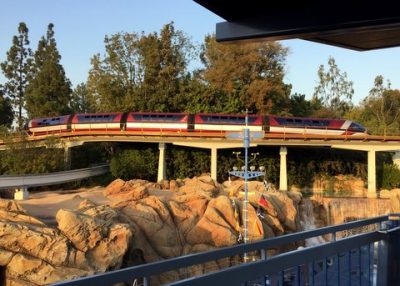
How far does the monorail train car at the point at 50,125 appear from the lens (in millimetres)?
37719

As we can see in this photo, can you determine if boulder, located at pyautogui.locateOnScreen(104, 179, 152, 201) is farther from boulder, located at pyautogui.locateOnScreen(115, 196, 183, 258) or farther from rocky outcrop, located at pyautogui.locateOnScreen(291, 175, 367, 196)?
rocky outcrop, located at pyautogui.locateOnScreen(291, 175, 367, 196)

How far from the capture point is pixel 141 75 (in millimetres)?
42812

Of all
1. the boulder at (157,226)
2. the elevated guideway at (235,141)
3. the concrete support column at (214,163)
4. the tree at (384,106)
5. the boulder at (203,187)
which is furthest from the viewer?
the tree at (384,106)

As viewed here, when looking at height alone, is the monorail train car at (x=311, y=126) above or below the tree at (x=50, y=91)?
below

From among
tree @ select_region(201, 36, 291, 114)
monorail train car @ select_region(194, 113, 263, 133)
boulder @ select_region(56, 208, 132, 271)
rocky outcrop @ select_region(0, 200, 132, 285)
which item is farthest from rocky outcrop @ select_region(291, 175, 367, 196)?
rocky outcrop @ select_region(0, 200, 132, 285)

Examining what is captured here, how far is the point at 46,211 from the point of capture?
20281 mm

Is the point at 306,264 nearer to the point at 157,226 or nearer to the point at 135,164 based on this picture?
the point at 157,226

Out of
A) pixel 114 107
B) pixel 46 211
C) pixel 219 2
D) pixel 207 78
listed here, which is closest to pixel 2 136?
pixel 114 107

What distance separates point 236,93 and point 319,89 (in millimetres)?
22022

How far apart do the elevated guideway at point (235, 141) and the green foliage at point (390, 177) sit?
111 inches

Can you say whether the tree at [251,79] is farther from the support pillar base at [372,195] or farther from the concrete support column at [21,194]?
the concrete support column at [21,194]

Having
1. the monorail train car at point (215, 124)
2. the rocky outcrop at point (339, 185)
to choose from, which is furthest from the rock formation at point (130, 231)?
the rocky outcrop at point (339, 185)

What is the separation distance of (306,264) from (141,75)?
4048cm

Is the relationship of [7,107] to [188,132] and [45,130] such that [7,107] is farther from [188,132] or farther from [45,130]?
[188,132]
